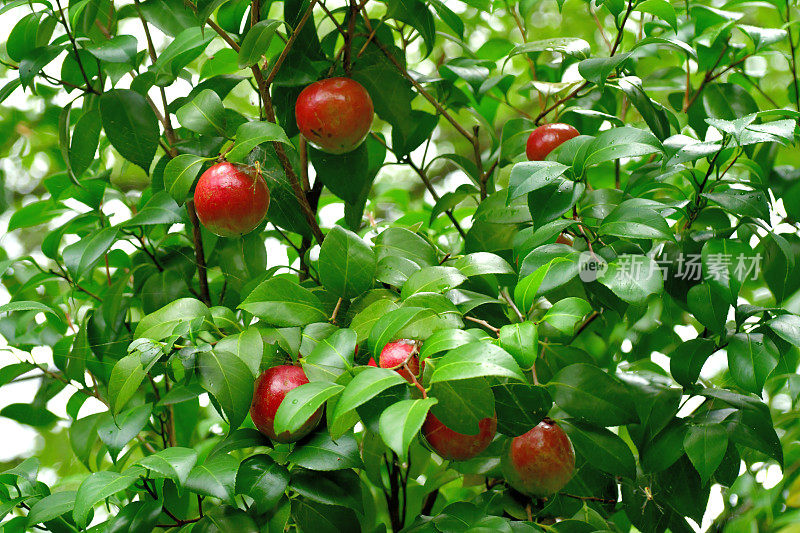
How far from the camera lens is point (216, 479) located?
25.5 inches

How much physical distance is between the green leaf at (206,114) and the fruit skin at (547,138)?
38 cm

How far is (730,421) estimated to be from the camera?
0.80 meters

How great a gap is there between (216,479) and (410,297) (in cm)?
23

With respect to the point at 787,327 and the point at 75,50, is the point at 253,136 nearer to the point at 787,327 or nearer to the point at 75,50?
Result: the point at 75,50

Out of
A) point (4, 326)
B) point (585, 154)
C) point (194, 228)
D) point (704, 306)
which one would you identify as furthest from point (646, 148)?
point (4, 326)

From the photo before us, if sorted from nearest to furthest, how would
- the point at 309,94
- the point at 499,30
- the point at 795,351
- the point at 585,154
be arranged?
1. the point at 585,154
2. the point at 309,94
3. the point at 795,351
4. the point at 499,30

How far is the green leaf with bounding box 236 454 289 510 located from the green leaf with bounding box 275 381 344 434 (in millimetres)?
129

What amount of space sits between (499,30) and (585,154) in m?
1.18

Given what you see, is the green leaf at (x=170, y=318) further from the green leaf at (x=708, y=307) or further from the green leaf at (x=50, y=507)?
the green leaf at (x=708, y=307)

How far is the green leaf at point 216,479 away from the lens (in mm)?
635

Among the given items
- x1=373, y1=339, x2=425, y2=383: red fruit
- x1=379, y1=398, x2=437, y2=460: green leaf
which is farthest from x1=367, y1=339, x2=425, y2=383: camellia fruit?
x1=379, y1=398, x2=437, y2=460: green leaf

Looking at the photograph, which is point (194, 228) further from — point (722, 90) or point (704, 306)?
point (722, 90)

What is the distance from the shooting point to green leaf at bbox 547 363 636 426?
2.52 feet

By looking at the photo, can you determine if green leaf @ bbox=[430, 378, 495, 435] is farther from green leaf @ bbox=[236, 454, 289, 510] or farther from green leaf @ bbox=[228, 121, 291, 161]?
green leaf @ bbox=[228, 121, 291, 161]
